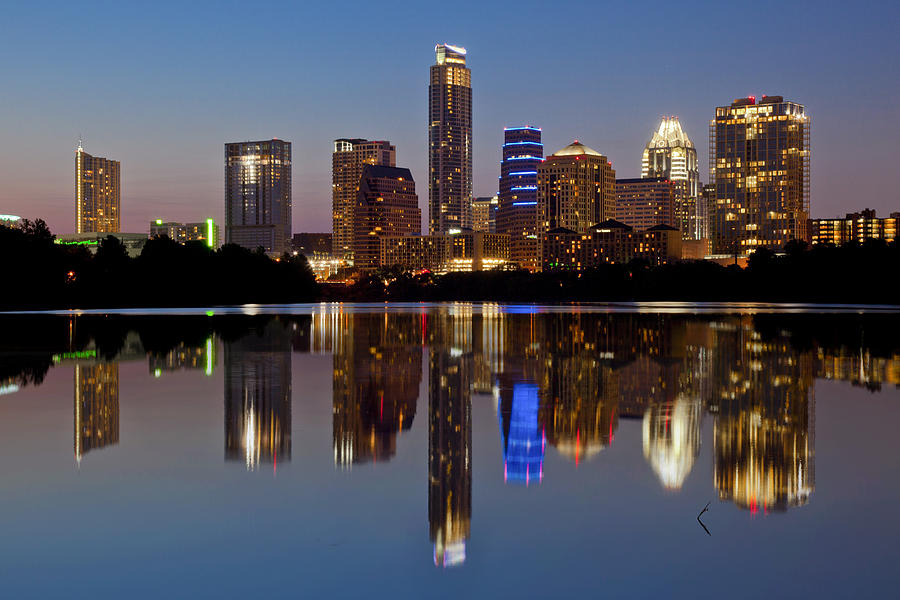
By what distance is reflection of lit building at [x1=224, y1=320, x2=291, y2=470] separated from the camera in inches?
538

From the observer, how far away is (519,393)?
20.0 m

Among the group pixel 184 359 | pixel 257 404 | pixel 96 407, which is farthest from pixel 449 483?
pixel 184 359

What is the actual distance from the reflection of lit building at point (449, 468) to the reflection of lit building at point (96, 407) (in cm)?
518

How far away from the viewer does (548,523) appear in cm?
976

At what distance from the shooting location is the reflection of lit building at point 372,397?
45.9 feet

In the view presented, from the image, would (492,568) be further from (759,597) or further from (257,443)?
(257,443)

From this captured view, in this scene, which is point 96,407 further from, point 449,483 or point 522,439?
point 449,483

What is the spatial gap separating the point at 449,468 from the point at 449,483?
92 cm

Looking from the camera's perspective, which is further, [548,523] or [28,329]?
[28,329]

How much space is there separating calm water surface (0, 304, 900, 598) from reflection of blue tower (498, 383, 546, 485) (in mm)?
67

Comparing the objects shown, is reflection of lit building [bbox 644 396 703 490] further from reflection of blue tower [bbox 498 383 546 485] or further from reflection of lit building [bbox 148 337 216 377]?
reflection of lit building [bbox 148 337 216 377]

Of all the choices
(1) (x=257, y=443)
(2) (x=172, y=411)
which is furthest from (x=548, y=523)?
(2) (x=172, y=411)

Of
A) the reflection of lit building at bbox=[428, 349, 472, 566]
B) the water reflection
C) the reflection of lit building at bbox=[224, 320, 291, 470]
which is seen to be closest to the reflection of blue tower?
the water reflection

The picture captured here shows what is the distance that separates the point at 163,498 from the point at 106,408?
807 cm
